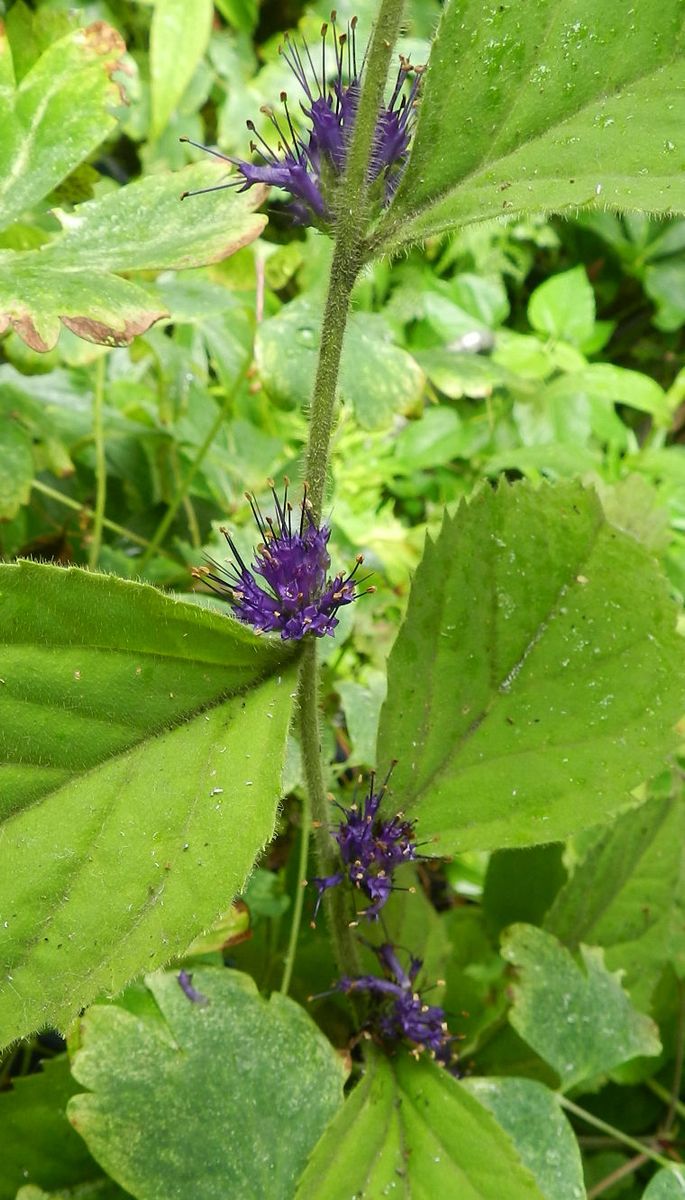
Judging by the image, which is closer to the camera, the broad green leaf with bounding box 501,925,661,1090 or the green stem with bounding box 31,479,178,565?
the broad green leaf with bounding box 501,925,661,1090

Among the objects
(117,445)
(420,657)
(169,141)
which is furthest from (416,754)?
(169,141)

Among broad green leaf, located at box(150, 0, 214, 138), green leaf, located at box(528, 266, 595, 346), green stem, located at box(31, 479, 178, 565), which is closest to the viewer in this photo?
green stem, located at box(31, 479, 178, 565)

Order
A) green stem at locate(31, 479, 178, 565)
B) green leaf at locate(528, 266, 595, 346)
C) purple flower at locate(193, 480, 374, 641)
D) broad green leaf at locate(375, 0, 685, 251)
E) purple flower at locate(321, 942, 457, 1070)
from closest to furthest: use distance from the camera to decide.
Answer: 1. broad green leaf at locate(375, 0, 685, 251)
2. purple flower at locate(193, 480, 374, 641)
3. purple flower at locate(321, 942, 457, 1070)
4. green stem at locate(31, 479, 178, 565)
5. green leaf at locate(528, 266, 595, 346)

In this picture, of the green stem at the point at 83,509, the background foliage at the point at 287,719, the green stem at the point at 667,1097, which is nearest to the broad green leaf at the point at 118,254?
the background foliage at the point at 287,719

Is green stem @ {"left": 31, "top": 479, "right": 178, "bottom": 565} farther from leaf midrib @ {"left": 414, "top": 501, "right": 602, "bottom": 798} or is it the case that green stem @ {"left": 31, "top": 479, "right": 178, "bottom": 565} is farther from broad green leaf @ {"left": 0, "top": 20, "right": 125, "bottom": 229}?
leaf midrib @ {"left": 414, "top": 501, "right": 602, "bottom": 798}

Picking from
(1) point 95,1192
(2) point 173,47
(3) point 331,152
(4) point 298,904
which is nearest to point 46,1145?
(1) point 95,1192

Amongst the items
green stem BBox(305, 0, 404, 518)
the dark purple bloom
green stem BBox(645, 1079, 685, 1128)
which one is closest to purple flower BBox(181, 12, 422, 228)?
green stem BBox(305, 0, 404, 518)

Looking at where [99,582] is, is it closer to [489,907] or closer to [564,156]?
[564,156]
